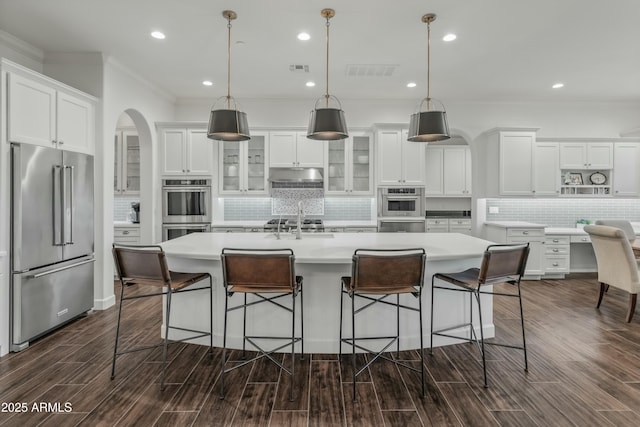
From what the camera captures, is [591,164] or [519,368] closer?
[519,368]

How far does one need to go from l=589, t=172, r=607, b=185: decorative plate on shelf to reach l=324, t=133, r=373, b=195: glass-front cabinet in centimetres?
392

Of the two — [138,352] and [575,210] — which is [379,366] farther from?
[575,210]

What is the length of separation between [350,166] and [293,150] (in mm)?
979

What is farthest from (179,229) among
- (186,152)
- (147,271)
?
(147,271)

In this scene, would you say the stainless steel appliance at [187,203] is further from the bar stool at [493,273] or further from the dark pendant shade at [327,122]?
the bar stool at [493,273]

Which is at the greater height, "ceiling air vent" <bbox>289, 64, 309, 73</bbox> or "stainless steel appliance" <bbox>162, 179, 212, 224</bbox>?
"ceiling air vent" <bbox>289, 64, 309, 73</bbox>

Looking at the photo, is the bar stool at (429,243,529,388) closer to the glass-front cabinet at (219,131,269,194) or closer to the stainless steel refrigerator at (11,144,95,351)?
the stainless steel refrigerator at (11,144,95,351)

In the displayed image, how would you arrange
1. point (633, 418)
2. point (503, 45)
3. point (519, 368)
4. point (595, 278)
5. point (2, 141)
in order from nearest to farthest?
point (633, 418) < point (519, 368) < point (2, 141) < point (503, 45) < point (595, 278)

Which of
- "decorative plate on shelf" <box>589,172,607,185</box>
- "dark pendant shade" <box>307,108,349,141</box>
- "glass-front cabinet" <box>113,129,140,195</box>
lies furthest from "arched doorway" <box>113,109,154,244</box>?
"decorative plate on shelf" <box>589,172,607,185</box>

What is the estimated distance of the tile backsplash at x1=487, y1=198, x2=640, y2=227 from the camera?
241 inches

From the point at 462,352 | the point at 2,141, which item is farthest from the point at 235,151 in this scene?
the point at 462,352

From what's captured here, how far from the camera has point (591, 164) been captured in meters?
5.82

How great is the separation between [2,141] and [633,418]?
16.3 feet

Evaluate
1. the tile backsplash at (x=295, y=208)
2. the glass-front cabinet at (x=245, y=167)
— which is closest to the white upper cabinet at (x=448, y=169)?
the tile backsplash at (x=295, y=208)
